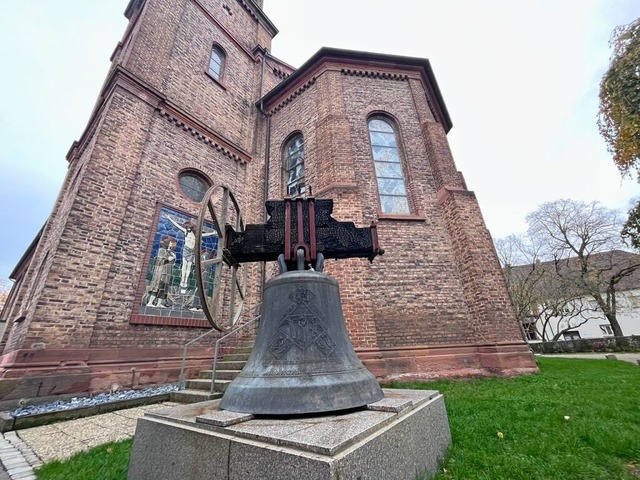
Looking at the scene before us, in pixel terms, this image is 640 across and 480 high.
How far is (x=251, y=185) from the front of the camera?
10.4 metres

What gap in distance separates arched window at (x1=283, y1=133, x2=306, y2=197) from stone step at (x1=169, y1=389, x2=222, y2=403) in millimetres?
6480

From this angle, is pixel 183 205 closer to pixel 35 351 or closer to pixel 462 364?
pixel 35 351

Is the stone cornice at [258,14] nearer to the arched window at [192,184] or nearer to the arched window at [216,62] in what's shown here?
the arched window at [216,62]

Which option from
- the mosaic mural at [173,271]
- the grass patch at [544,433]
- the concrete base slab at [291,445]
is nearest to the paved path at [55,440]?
the concrete base slab at [291,445]

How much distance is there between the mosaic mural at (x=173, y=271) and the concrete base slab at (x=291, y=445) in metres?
5.22

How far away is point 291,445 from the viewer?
1427mm

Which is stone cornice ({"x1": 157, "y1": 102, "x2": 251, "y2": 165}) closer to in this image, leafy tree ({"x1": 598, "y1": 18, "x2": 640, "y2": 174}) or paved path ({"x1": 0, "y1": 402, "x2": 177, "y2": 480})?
paved path ({"x1": 0, "y1": 402, "x2": 177, "y2": 480})

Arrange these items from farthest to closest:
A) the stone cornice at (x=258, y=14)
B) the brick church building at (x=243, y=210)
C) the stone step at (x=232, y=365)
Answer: the stone cornice at (x=258, y=14), the stone step at (x=232, y=365), the brick church building at (x=243, y=210)

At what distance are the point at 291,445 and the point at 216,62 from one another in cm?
1380

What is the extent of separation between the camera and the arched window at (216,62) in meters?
11.4

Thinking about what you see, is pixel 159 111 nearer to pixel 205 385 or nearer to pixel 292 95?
pixel 292 95

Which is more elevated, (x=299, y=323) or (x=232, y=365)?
(x=299, y=323)

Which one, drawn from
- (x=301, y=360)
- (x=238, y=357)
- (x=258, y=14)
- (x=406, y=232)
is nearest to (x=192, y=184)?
(x=238, y=357)

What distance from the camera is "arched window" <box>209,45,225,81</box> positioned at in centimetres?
1141
